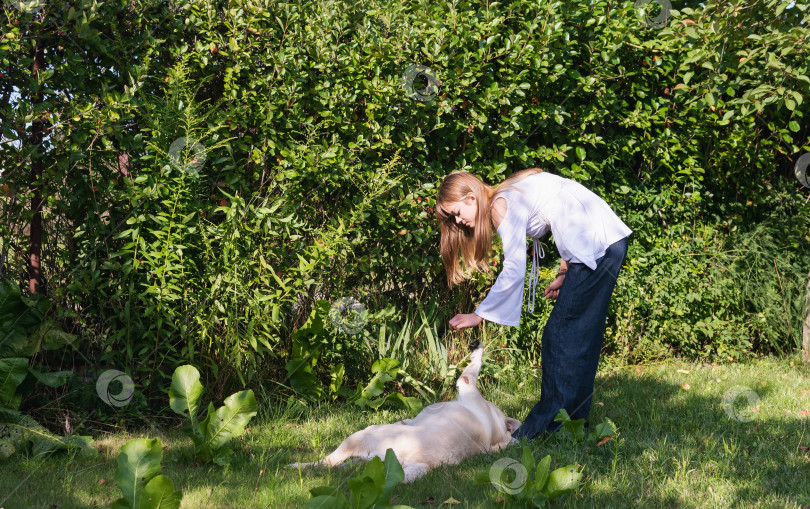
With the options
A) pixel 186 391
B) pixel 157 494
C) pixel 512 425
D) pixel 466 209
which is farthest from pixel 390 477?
pixel 466 209

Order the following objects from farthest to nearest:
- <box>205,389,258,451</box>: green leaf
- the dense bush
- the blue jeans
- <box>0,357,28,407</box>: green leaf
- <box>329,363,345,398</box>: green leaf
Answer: <box>329,363,345,398</box>: green leaf < the dense bush < the blue jeans < <box>0,357,28,407</box>: green leaf < <box>205,389,258,451</box>: green leaf

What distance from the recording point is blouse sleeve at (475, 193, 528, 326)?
133 inches

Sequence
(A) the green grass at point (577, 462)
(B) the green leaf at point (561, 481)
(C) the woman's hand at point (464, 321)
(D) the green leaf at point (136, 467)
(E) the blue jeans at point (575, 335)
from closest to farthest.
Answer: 1. (D) the green leaf at point (136, 467)
2. (B) the green leaf at point (561, 481)
3. (A) the green grass at point (577, 462)
4. (C) the woman's hand at point (464, 321)
5. (E) the blue jeans at point (575, 335)

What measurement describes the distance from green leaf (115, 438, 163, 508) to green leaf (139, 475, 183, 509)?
2 centimetres

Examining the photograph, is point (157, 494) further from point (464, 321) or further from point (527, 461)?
point (464, 321)

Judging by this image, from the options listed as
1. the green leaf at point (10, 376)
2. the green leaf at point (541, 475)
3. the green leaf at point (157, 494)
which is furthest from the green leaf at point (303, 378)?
the green leaf at point (541, 475)

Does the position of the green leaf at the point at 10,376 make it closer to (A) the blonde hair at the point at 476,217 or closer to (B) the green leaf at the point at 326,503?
(B) the green leaf at the point at 326,503

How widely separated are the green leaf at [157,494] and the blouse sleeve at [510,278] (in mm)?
1782

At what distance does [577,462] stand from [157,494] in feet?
6.19

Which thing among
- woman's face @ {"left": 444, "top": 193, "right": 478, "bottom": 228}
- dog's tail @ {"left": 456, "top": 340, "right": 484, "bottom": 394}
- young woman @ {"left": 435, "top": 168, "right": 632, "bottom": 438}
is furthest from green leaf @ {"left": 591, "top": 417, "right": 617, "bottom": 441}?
woman's face @ {"left": 444, "top": 193, "right": 478, "bottom": 228}

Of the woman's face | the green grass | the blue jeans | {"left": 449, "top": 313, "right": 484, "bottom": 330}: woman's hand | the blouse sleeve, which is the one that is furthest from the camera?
the woman's face

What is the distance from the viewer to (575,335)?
3525mm

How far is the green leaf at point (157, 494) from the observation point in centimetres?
210

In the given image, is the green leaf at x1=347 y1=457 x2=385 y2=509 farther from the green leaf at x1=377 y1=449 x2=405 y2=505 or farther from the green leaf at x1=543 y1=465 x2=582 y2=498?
the green leaf at x1=543 y1=465 x2=582 y2=498
